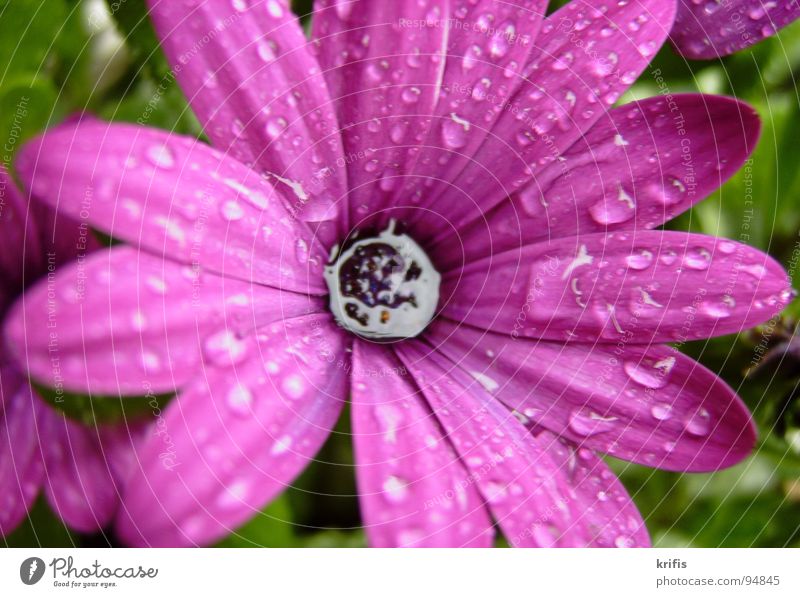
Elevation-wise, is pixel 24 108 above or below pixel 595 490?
above

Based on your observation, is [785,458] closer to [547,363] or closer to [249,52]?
[547,363]

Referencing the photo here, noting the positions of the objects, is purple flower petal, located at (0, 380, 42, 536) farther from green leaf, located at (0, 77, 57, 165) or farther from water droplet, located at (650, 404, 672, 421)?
water droplet, located at (650, 404, 672, 421)

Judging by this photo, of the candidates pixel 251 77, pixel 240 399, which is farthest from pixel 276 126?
pixel 240 399

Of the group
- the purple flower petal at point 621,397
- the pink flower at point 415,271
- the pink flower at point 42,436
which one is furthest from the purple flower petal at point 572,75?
the pink flower at point 42,436

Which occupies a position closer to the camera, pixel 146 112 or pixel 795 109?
pixel 146 112

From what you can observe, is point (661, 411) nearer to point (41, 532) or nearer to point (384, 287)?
point (384, 287)
